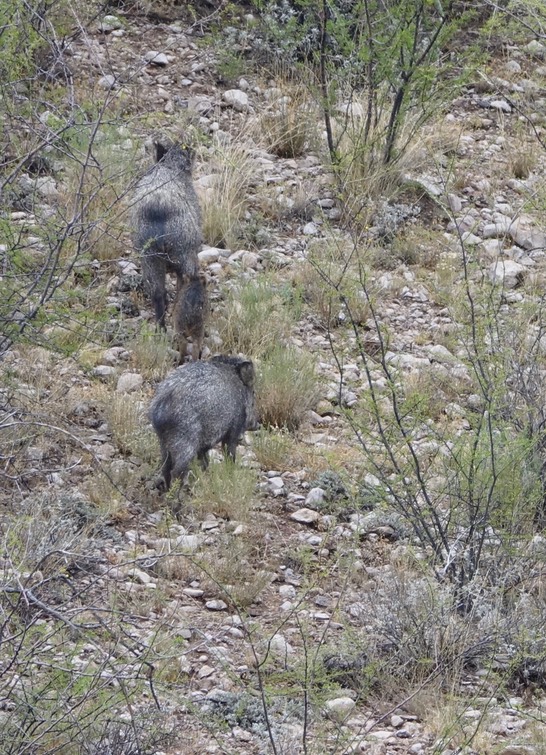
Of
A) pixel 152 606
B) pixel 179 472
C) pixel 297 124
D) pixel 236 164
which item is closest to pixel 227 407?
pixel 179 472

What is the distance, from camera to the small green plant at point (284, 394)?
22.6 ft

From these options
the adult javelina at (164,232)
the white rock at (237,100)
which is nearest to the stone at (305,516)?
the adult javelina at (164,232)

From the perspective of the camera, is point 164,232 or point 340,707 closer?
point 340,707

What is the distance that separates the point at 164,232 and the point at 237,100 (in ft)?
10.4

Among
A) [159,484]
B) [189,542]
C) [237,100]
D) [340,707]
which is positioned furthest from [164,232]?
[340,707]

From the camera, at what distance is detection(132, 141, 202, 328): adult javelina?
7.40 m

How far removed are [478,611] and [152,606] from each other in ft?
4.37

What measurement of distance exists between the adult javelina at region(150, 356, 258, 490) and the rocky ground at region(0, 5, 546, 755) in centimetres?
28

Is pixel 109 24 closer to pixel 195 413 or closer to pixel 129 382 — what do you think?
pixel 129 382

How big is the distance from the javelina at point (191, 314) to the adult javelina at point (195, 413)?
1158 millimetres

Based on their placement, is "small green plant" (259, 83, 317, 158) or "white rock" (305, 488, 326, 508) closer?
"white rock" (305, 488, 326, 508)

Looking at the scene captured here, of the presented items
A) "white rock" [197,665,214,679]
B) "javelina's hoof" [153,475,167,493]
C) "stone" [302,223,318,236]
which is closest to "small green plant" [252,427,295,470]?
"javelina's hoof" [153,475,167,493]

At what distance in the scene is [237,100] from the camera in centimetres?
1020

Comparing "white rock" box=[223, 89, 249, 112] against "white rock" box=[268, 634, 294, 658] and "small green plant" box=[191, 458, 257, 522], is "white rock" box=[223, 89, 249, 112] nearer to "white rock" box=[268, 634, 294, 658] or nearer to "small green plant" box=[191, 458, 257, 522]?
"small green plant" box=[191, 458, 257, 522]
